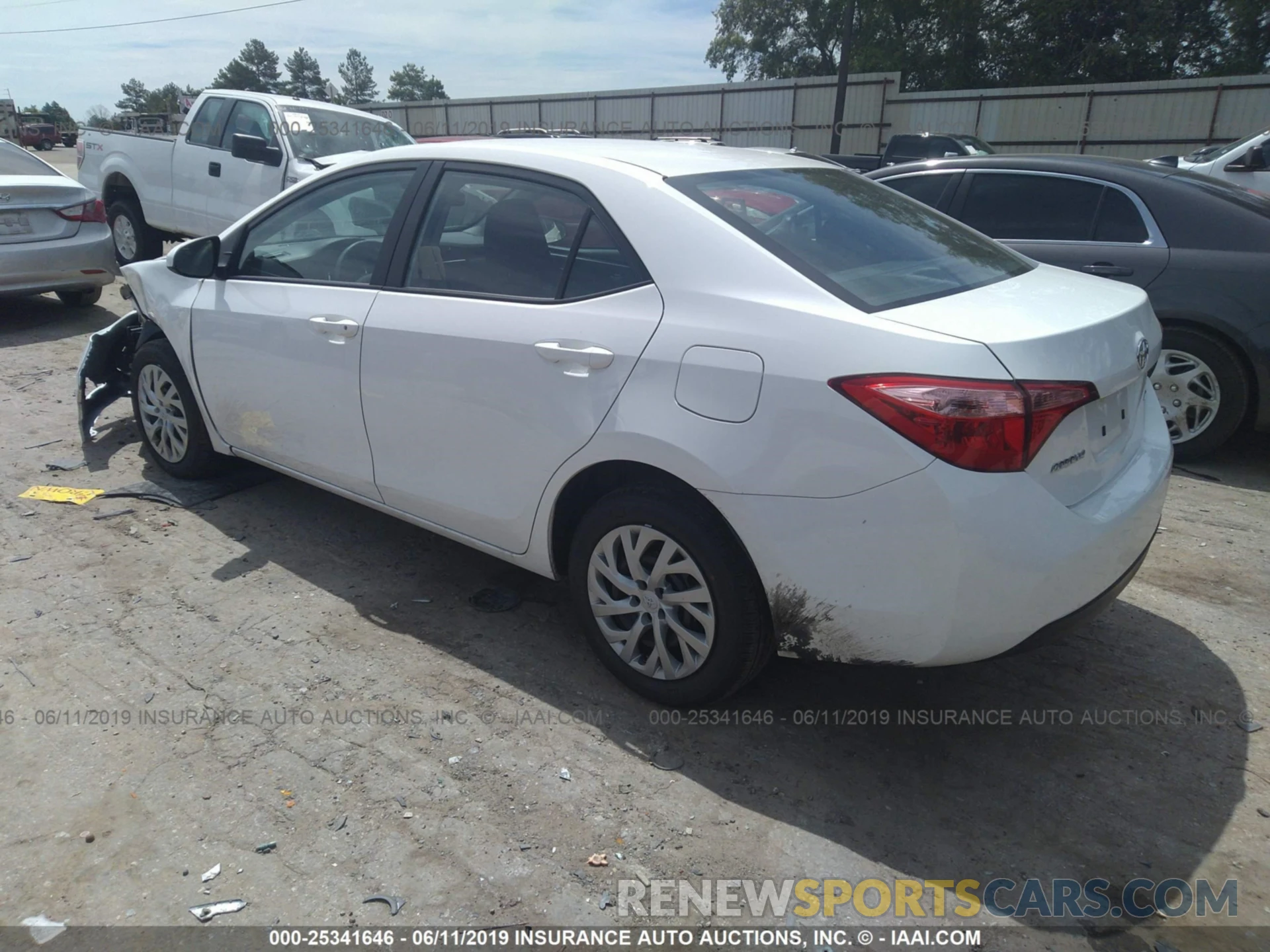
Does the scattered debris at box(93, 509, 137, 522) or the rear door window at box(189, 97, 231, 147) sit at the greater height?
the rear door window at box(189, 97, 231, 147)

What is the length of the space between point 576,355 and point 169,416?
288 centimetres

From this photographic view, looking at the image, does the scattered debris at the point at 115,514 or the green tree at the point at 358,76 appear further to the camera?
the green tree at the point at 358,76

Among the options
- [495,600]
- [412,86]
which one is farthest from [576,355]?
[412,86]

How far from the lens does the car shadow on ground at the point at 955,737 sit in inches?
102

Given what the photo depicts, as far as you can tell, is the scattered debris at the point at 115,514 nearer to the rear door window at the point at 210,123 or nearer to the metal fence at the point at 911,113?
the rear door window at the point at 210,123

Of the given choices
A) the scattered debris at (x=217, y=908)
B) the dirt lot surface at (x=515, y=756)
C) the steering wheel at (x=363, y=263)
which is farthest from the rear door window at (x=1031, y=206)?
the scattered debris at (x=217, y=908)

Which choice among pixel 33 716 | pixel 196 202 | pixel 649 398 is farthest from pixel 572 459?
pixel 196 202

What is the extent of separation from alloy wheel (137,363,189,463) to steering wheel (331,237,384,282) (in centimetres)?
136

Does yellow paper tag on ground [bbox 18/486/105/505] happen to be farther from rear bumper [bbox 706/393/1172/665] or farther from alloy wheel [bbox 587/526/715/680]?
rear bumper [bbox 706/393/1172/665]

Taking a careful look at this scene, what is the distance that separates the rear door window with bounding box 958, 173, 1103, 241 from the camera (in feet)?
18.7

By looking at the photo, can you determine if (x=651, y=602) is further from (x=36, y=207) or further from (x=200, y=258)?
(x=36, y=207)

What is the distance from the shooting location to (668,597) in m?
2.97

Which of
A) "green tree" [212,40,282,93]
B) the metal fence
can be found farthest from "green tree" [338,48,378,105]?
the metal fence

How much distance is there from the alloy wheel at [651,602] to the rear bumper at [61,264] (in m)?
7.19
